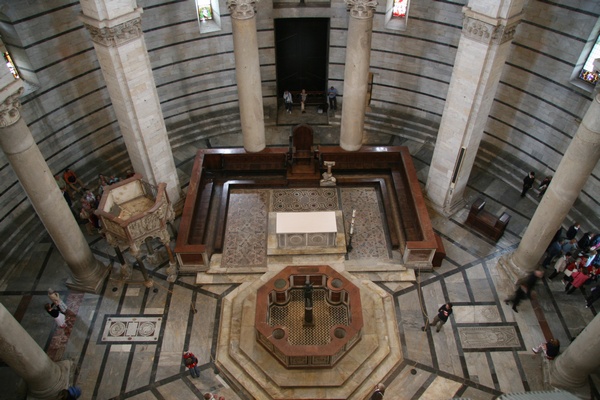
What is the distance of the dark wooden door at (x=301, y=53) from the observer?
760 inches

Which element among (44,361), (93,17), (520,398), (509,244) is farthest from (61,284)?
(509,244)

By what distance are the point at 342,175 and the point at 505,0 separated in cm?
789

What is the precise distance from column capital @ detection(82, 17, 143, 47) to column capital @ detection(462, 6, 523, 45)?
8.59m

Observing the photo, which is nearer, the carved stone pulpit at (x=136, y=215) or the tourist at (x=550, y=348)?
the tourist at (x=550, y=348)

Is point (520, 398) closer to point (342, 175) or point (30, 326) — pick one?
point (342, 175)

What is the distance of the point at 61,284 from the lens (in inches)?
599

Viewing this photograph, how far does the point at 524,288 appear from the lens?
14062 millimetres

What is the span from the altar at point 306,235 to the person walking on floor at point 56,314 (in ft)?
19.7

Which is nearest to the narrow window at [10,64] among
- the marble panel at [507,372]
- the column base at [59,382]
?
the column base at [59,382]

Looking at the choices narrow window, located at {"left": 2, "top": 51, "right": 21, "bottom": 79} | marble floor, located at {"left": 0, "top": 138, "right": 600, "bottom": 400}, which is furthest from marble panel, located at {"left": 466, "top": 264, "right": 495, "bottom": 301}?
narrow window, located at {"left": 2, "top": 51, "right": 21, "bottom": 79}

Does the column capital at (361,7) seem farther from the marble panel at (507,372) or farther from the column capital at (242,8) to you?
the marble panel at (507,372)

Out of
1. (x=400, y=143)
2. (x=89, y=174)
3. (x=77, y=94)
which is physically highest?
(x=400, y=143)

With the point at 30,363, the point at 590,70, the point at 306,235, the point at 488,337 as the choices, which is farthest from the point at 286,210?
the point at 590,70

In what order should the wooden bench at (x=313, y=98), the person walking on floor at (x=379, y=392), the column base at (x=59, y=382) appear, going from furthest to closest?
the wooden bench at (x=313, y=98)
the column base at (x=59, y=382)
the person walking on floor at (x=379, y=392)
